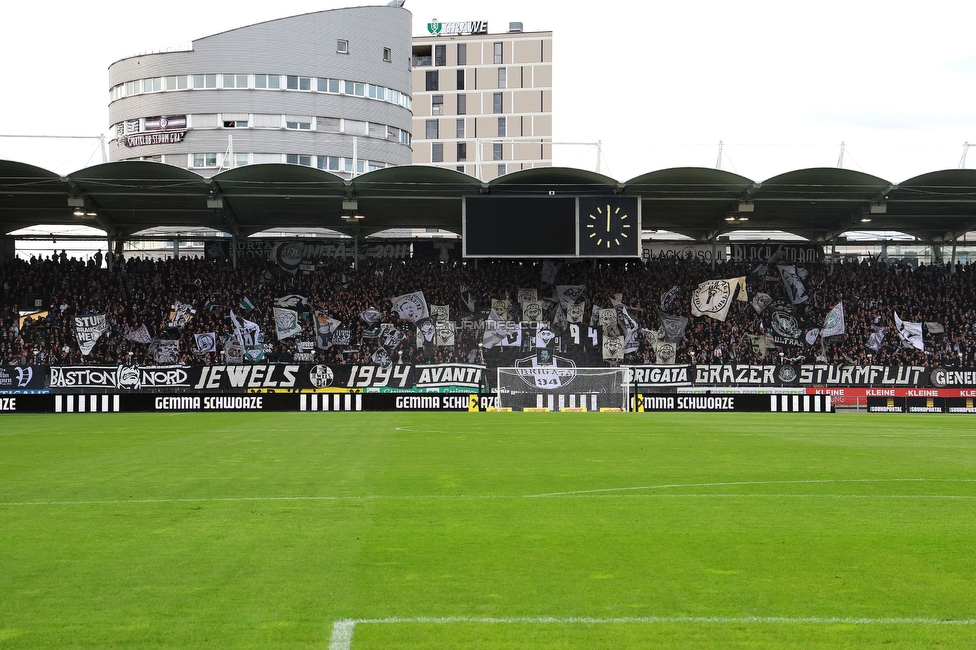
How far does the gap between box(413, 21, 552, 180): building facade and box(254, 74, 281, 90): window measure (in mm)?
31121

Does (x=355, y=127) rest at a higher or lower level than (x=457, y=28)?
lower

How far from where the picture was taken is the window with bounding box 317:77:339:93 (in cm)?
8406

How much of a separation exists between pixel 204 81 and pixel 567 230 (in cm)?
5014

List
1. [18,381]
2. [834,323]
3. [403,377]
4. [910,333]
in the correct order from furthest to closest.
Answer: [834,323], [910,333], [403,377], [18,381]

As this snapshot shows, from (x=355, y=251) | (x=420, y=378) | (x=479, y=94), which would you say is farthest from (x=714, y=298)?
(x=479, y=94)

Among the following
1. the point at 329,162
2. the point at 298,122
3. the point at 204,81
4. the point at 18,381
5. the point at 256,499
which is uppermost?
the point at 204,81

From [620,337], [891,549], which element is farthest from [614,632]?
[620,337]

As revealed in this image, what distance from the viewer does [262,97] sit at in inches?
3233

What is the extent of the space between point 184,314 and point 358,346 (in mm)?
8767

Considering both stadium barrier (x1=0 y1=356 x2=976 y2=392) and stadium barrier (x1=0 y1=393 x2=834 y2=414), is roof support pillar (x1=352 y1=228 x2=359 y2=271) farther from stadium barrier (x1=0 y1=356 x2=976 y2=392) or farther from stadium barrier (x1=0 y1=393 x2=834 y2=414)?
stadium barrier (x1=0 y1=393 x2=834 y2=414)

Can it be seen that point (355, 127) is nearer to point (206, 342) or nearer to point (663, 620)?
point (206, 342)

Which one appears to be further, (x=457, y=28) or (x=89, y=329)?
(x=457, y=28)

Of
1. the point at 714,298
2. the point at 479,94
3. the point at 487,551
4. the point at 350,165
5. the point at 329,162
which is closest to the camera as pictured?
the point at 487,551

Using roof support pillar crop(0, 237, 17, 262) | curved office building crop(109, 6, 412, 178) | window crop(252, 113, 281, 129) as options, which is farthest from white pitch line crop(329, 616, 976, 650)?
window crop(252, 113, 281, 129)
